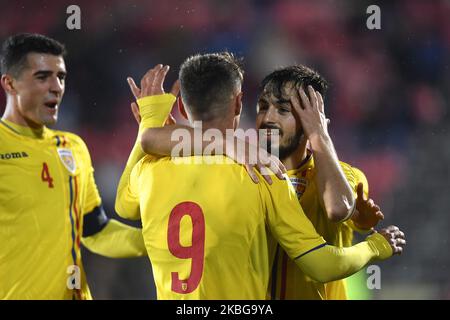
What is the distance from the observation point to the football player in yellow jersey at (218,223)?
2.61 m

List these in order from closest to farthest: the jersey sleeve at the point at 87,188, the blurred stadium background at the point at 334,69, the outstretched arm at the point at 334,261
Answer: the outstretched arm at the point at 334,261 < the jersey sleeve at the point at 87,188 < the blurred stadium background at the point at 334,69

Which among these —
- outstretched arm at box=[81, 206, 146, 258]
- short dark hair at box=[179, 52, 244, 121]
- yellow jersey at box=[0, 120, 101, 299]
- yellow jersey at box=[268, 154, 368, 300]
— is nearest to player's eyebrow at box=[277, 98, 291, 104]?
yellow jersey at box=[268, 154, 368, 300]

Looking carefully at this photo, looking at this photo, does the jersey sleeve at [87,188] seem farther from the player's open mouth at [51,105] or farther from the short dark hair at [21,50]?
the short dark hair at [21,50]

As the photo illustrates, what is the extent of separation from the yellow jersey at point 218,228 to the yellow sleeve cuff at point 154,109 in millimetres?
340

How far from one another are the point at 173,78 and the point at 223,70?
4634 millimetres

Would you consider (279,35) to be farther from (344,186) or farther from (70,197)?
(344,186)

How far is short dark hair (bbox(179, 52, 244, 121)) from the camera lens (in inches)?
105

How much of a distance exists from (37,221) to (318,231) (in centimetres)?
143

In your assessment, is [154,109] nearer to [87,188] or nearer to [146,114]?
[146,114]

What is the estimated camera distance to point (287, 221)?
2.62 meters

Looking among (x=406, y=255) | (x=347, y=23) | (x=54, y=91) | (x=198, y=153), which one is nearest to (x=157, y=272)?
(x=198, y=153)

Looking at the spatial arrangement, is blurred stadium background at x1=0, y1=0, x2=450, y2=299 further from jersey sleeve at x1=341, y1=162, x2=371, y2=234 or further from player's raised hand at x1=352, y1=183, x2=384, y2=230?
player's raised hand at x1=352, y1=183, x2=384, y2=230

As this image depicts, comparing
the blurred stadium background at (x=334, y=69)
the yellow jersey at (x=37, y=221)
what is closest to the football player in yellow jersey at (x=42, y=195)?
the yellow jersey at (x=37, y=221)

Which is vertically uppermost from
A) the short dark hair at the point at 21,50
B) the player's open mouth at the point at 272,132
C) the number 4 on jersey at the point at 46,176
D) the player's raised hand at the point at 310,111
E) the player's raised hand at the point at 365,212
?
the short dark hair at the point at 21,50
